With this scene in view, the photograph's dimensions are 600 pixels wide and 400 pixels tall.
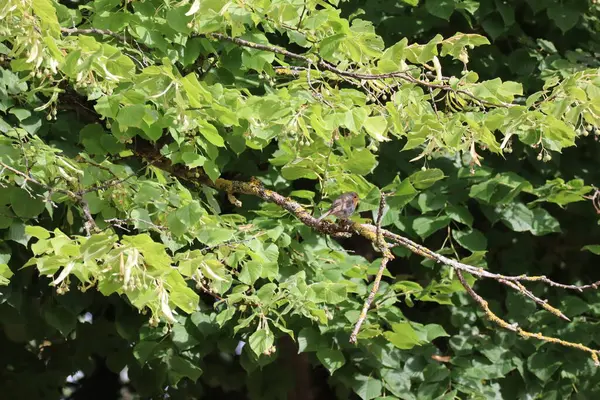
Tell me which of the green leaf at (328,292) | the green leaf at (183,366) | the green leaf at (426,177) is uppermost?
the green leaf at (426,177)

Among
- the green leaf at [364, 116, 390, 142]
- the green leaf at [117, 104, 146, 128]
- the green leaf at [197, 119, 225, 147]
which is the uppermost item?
the green leaf at [117, 104, 146, 128]

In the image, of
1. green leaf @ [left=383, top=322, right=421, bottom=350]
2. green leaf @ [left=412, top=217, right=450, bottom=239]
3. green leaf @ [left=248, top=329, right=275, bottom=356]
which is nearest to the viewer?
green leaf @ [left=248, top=329, right=275, bottom=356]

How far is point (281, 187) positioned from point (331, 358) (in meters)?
0.72

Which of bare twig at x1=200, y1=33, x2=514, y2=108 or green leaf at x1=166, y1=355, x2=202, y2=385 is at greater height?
bare twig at x1=200, y1=33, x2=514, y2=108

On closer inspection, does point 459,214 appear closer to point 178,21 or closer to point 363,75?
point 363,75

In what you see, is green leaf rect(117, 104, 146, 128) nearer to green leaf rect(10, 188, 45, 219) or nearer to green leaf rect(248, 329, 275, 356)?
green leaf rect(10, 188, 45, 219)

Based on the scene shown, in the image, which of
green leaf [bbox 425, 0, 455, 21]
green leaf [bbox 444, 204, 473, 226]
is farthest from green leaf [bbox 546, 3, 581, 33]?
green leaf [bbox 444, 204, 473, 226]

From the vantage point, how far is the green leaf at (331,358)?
3.36 meters

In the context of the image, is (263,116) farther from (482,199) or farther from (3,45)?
(482,199)

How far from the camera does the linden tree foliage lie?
8.50 feet

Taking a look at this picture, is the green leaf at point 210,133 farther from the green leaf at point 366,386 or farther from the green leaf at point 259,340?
the green leaf at point 366,386

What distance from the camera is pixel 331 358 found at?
3375mm

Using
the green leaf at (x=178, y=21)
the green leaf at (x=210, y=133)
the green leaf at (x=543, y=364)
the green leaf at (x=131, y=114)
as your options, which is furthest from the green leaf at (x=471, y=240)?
the green leaf at (x=131, y=114)

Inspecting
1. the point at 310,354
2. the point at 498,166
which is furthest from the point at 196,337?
the point at 498,166
